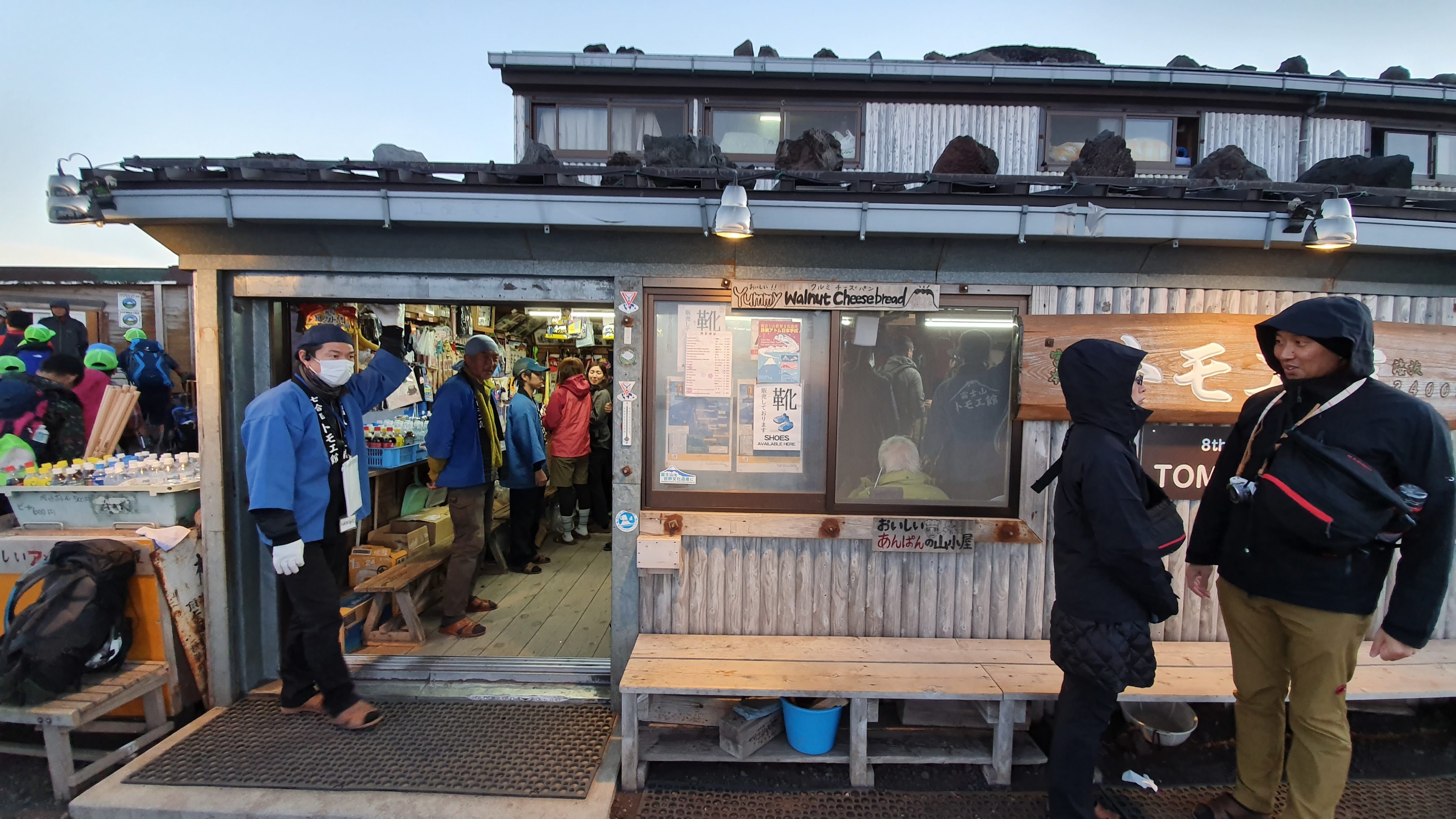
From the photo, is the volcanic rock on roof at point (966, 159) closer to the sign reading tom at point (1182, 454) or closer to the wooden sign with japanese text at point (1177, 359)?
the wooden sign with japanese text at point (1177, 359)

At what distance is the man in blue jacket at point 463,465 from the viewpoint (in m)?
4.81

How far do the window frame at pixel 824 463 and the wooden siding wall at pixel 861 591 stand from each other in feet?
0.69

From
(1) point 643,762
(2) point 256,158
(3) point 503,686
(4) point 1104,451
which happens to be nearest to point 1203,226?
(4) point 1104,451

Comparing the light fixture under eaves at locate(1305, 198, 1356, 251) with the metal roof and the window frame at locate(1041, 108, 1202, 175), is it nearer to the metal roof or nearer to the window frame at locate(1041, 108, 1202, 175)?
the window frame at locate(1041, 108, 1202, 175)

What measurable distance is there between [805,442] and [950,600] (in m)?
1.43

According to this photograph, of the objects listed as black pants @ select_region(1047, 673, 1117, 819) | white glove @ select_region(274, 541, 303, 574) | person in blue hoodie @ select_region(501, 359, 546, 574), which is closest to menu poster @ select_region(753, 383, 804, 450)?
black pants @ select_region(1047, 673, 1117, 819)

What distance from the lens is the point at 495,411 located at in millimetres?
5543

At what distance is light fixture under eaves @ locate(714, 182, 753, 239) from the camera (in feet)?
9.96

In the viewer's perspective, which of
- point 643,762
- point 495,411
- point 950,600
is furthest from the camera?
point 495,411

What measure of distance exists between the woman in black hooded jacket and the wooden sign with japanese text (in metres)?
1.02

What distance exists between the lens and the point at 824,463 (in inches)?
149

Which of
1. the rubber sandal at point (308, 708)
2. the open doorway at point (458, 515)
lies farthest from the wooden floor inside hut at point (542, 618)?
the rubber sandal at point (308, 708)

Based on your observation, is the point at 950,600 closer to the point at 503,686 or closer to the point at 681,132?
the point at 503,686

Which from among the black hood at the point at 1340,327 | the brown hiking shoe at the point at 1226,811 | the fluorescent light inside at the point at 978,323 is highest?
the fluorescent light inside at the point at 978,323
